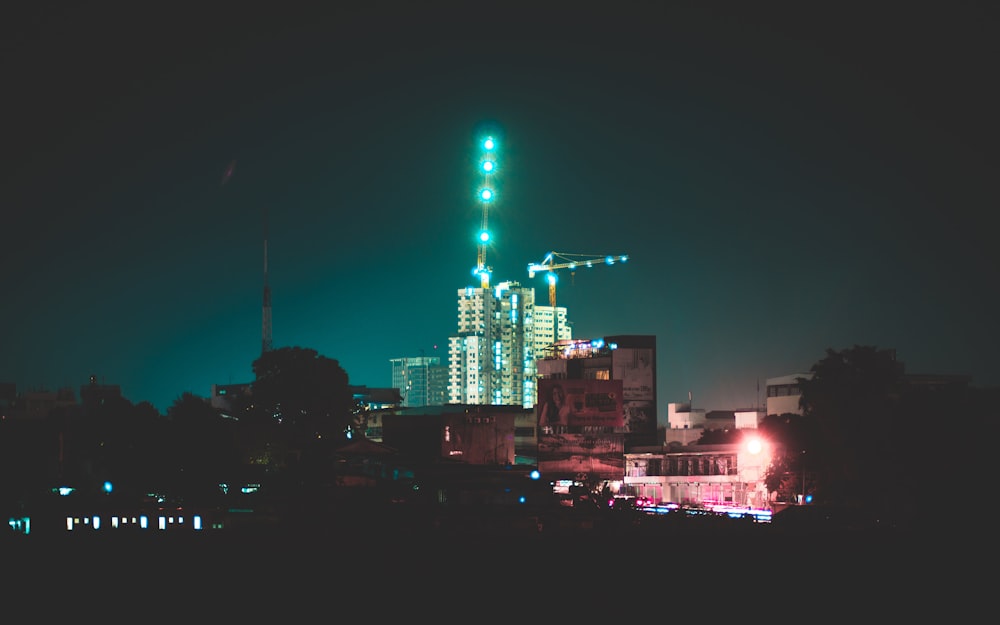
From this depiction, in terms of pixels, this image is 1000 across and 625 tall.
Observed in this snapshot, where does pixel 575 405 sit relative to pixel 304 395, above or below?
below

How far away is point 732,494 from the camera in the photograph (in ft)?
312

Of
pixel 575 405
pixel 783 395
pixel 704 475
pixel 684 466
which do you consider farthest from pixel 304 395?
pixel 783 395

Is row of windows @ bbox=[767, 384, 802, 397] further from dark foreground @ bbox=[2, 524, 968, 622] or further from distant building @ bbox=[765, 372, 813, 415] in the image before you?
dark foreground @ bbox=[2, 524, 968, 622]

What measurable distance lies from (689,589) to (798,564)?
6.78 m

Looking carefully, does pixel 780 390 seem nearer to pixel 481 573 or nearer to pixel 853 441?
pixel 853 441

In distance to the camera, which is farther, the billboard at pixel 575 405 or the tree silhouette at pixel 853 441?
the billboard at pixel 575 405

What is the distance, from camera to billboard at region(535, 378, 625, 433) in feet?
285

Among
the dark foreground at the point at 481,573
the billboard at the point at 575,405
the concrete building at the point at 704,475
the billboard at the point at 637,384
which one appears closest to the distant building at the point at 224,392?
the billboard at the point at 637,384

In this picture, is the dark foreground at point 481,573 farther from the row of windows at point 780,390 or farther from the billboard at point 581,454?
the row of windows at point 780,390

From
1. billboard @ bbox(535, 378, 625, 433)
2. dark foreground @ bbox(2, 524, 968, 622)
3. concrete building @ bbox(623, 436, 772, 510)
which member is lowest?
dark foreground @ bbox(2, 524, 968, 622)

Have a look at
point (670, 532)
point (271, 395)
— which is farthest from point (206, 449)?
point (670, 532)

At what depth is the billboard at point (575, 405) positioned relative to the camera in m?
86.9

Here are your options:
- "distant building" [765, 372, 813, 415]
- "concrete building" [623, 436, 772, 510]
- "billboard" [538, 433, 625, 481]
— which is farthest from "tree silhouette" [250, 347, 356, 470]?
"distant building" [765, 372, 813, 415]

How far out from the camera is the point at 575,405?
87.2 meters
